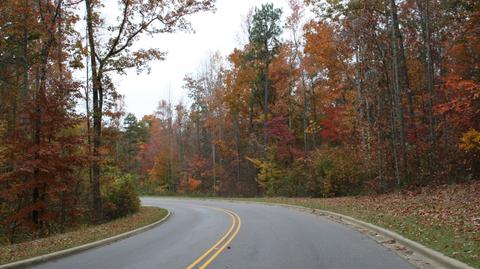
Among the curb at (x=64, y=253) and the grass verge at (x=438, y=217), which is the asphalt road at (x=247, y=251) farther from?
the grass verge at (x=438, y=217)

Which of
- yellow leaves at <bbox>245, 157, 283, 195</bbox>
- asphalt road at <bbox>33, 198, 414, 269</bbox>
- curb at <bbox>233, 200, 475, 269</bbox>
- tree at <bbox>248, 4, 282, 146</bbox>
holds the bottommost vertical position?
asphalt road at <bbox>33, 198, 414, 269</bbox>

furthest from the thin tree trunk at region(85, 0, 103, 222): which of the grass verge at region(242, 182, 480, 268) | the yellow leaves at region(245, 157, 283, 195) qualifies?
the yellow leaves at region(245, 157, 283, 195)

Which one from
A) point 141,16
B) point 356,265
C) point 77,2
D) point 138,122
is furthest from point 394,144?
point 138,122

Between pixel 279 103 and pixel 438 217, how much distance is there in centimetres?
2984

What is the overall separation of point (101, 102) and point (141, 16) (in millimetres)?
4967

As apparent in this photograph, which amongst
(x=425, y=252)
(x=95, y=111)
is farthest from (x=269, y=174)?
(x=425, y=252)

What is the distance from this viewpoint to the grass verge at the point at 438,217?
874 centimetres

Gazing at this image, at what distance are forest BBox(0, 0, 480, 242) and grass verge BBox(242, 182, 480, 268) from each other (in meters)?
2.14

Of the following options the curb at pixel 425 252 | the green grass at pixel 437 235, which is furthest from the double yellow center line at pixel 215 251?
the green grass at pixel 437 235

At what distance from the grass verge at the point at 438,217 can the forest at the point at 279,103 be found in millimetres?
2136

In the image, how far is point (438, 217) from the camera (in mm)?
13234

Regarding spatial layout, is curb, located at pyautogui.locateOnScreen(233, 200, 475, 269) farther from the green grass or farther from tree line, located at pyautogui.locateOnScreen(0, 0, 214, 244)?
tree line, located at pyautogui.locateOnScreen(0, 0, 214, 244)

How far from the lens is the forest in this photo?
18359 millimetres

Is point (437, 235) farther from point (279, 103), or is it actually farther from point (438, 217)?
point (279, 103)
